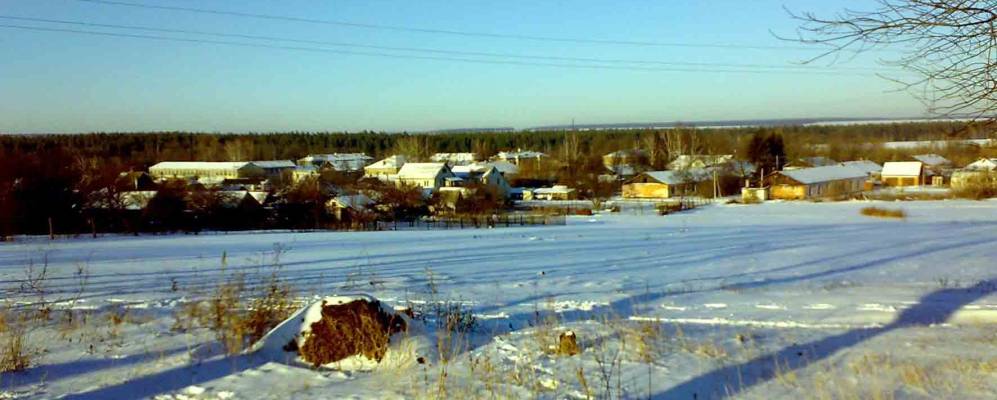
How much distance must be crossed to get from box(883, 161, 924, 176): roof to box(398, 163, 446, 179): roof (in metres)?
47.6

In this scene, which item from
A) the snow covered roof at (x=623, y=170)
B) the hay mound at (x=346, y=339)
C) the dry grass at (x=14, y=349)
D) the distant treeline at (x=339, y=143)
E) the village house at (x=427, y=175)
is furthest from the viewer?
the distant treeline at (x=339, y=143)

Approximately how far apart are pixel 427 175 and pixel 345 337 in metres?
62.6

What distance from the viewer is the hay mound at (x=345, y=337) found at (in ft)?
18.0

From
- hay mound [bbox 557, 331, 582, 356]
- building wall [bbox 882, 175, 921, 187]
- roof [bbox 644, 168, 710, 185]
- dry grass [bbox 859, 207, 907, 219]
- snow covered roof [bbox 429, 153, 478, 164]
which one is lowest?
building wall [bbox 882, 175, 921, 187]

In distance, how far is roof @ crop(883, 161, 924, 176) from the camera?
7009 cm

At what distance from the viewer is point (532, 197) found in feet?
214

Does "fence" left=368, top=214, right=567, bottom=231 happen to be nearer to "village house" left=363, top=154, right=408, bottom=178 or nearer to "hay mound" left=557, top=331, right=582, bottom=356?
"hay mound" left=557, top=331, right=582, bottom=356

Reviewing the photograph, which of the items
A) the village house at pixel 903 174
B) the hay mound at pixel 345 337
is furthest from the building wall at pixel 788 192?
the hay mound at pixel 345 337

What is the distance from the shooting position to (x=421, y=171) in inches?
2736

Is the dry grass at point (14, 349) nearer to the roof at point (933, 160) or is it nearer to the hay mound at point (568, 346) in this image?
the hay mound at point (568, 346)

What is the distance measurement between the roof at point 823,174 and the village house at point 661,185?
904 centimetres

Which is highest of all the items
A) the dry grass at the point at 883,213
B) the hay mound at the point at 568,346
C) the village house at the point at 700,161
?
the hay mound at the point at 568,346

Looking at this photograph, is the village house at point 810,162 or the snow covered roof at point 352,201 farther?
the village house at point 810,162

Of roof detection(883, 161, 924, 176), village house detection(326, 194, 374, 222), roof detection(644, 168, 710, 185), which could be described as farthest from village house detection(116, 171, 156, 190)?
roof detection(883, 161, 924, 176)
